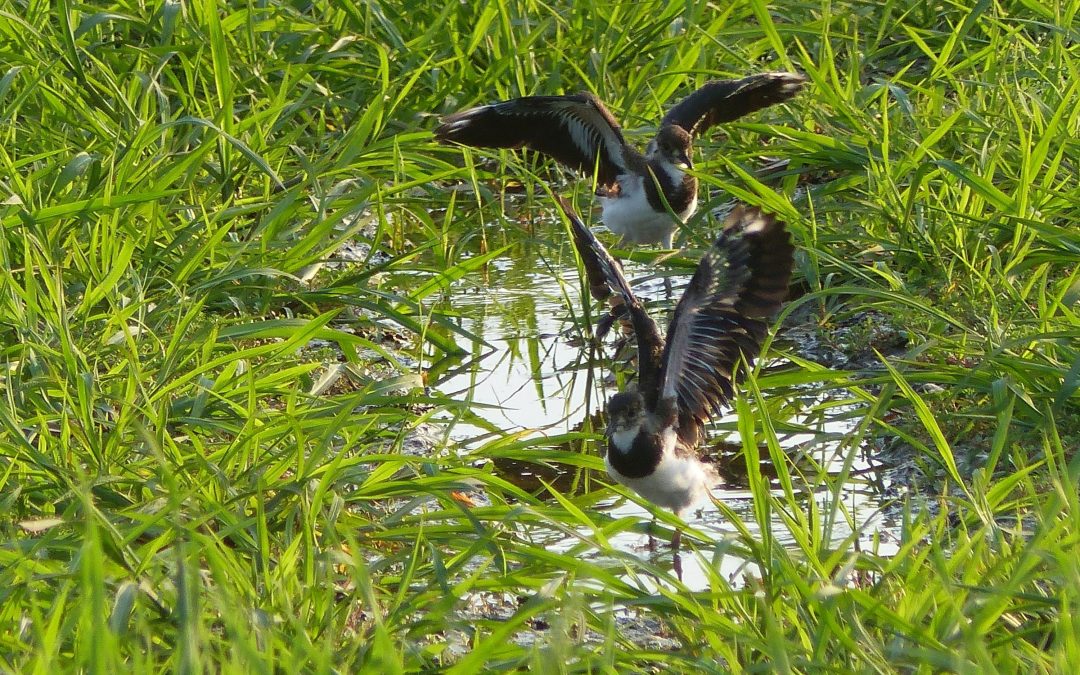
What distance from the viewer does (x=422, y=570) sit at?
2982 mm

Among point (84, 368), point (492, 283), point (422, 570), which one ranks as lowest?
point (492, 283)

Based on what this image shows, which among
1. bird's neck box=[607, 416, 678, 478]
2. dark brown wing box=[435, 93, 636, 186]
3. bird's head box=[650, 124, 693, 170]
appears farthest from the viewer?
bird's head box=[650, 124, 693, 170]

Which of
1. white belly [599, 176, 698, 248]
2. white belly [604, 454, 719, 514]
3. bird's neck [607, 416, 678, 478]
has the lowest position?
white belly [599, 176, 698, 248]

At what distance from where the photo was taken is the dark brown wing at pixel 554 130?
5.38 meters

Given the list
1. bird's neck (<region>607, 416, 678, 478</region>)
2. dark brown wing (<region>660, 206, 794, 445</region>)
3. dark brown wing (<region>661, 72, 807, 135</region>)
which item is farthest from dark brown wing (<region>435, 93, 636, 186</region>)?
bird's neck (<region>607, 416, 678, 478</region>)

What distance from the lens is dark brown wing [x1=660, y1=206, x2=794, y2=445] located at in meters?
3.86

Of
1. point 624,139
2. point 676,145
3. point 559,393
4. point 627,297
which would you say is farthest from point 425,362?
point 624,139

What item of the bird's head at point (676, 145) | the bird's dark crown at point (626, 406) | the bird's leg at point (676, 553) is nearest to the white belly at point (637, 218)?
the bird's head at point (676, 145)

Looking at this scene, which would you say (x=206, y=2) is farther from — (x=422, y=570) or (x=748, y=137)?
(x=422, y=570)

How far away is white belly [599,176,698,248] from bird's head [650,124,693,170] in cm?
16

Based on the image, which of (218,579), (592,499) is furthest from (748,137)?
(218,579)

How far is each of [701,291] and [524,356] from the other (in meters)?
1.07

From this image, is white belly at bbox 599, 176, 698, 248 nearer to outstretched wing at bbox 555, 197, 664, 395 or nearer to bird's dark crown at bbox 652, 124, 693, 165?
bird's dark crown at bbox 652, 124, 693, 165

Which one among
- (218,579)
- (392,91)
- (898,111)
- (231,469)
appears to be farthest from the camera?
(392,91)
